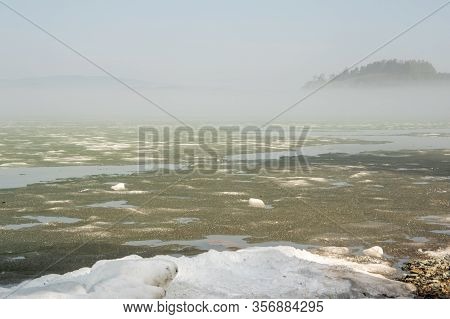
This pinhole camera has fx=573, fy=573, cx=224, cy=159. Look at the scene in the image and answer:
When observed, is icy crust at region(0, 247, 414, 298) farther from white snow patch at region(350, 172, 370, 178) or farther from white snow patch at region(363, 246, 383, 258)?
white snow patch at region(350, 172, 370, 178)

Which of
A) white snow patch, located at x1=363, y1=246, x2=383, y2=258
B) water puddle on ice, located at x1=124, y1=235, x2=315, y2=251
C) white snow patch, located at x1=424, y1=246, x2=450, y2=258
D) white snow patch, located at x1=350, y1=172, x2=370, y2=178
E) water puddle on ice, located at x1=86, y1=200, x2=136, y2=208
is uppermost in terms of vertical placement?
white snow patch, located at x1=350, y1=172, x2=370, y2=178

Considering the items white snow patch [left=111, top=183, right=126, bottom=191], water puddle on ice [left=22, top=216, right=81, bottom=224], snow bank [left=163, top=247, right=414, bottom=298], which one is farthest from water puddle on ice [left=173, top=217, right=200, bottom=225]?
white snow patch [left=111, top=183, right=126, bottom=191]

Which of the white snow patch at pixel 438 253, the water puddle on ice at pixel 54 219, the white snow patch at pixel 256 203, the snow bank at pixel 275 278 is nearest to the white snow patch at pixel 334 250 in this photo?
the snow bank at pixel 275 278

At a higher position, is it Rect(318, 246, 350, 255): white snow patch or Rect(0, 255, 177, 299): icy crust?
Rect(0, 255, 177, 299): icy crust

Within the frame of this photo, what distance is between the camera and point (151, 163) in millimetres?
42031

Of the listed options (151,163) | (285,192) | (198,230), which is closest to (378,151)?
(151,163)

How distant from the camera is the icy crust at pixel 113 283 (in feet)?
40.4

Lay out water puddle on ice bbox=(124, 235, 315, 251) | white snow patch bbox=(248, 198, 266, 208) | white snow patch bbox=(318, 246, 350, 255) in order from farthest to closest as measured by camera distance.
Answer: white snow patch bbox=(248, 198, 266, 208), water puddle on ice bbox=(124, 235, 315, 251), white snow patch bbox=(318, 246, 350, 255)

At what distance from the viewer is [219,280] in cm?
1421

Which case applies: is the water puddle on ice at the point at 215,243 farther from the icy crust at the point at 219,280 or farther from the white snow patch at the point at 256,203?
→ the white snow patch at the point at 256,203

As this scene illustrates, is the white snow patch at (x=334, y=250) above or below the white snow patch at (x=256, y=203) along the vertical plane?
below

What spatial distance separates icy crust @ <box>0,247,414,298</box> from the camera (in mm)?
12711

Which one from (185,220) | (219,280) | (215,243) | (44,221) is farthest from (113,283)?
(44,221)

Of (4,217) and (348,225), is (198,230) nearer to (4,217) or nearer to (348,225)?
(348,225)
